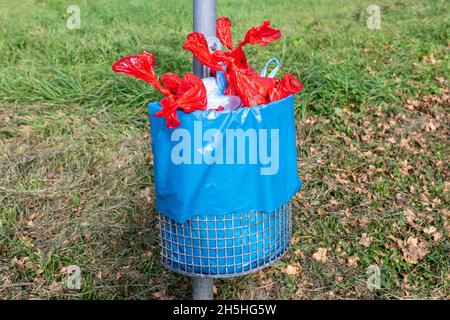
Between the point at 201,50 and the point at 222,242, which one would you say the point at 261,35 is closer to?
the point at 201,50

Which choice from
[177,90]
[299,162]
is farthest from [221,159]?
[299,162]

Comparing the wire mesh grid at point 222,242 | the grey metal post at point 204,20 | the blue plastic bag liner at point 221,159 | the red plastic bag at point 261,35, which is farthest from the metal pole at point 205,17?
the wire mesh grid at point 222,242

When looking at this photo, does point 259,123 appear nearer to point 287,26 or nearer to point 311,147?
point 311,147

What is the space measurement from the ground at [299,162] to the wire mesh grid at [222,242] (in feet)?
3.02

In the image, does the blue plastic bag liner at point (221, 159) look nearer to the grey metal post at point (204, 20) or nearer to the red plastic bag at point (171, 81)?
the red plastic bag at point (171, 81)

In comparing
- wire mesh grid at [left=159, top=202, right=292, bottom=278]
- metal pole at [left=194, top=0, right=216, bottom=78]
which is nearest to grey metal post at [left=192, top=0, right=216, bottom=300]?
metal pole at [left=194, top=0, right=216, bottom=78]

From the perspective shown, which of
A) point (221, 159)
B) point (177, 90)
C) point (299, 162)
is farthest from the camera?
point (299, 162)

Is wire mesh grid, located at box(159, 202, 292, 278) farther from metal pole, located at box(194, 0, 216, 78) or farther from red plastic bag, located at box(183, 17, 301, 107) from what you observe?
metal pole, located at box(194, 0, 216, 78)

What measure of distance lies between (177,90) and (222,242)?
64 centimetres

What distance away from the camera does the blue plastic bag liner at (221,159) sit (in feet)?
7.30

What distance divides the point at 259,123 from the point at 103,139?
8.26 feet

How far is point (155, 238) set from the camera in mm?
3662

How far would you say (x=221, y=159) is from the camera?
225cm
